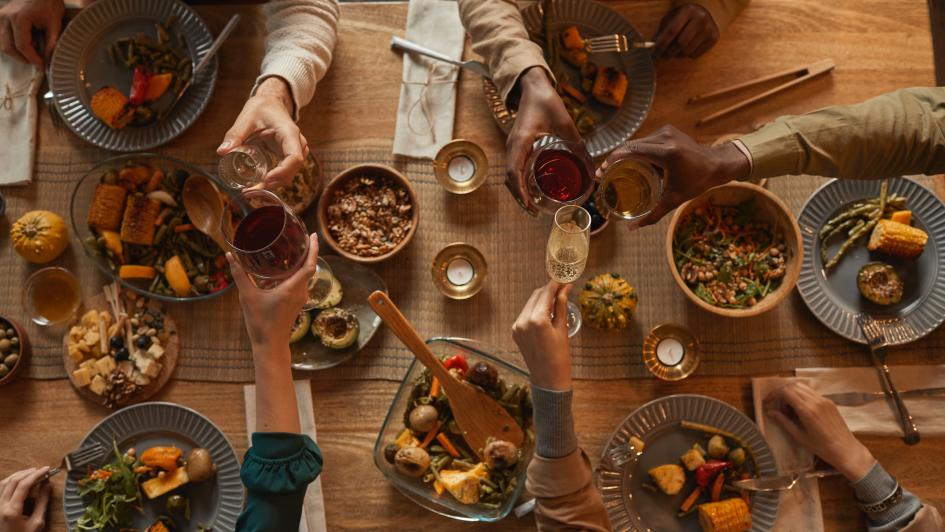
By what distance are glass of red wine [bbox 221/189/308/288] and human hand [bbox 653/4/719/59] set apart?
1408 mm

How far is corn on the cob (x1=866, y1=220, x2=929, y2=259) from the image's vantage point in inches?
84.2

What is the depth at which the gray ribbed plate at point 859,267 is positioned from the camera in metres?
2.16

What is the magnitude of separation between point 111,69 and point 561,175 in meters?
1.63

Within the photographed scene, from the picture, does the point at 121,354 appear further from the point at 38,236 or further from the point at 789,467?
A: the point at 789,467

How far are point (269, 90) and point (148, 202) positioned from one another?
583 millimetres

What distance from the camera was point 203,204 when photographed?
2.19 m

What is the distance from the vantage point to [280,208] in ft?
5.46

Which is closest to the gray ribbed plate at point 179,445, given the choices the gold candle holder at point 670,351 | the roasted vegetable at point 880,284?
the gold candle holder at point 670,351

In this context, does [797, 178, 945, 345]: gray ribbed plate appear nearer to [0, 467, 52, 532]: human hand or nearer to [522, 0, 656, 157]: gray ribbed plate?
[522, 0, 656, 157]: gray ribbed plate

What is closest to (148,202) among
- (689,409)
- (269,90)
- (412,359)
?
(269,90)

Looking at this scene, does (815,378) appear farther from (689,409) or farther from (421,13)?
(421,13)

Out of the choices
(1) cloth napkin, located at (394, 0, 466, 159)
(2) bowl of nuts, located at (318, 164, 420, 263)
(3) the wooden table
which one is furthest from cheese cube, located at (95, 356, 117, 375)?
(1) cloth napkin, located at (394, 0, 466, 159)

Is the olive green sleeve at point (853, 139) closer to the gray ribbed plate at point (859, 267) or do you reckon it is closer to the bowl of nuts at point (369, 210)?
the gray ribbed plate at point (859, 267)

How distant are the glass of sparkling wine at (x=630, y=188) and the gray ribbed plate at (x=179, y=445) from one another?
4.62 feet
